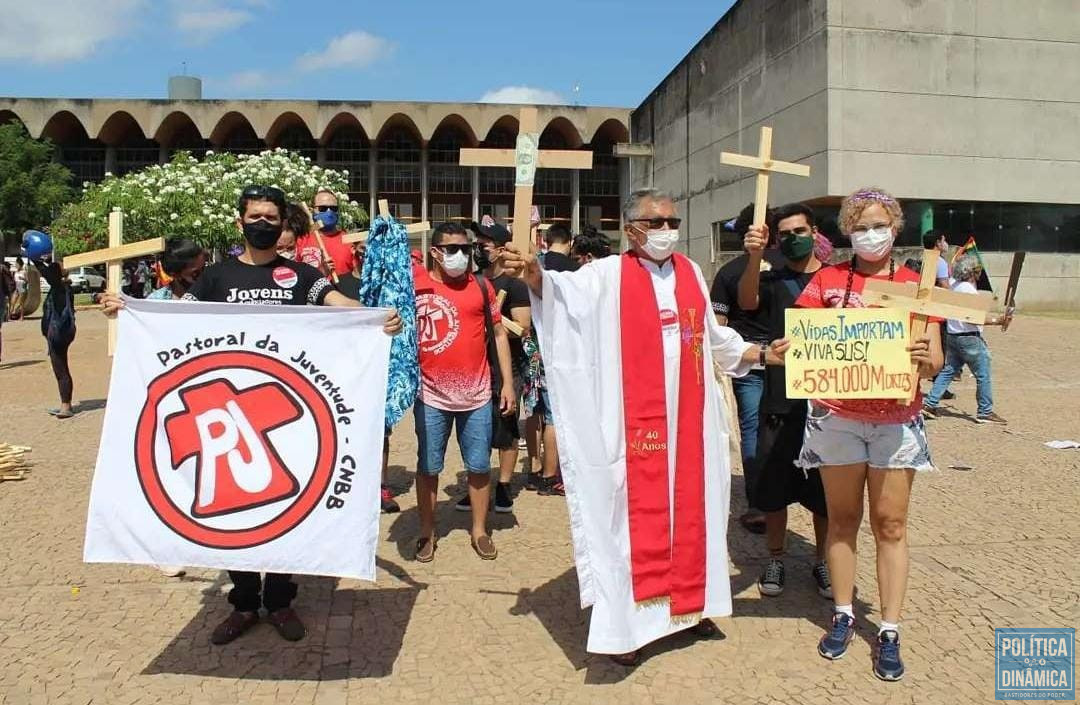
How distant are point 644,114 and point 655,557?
3751 cm

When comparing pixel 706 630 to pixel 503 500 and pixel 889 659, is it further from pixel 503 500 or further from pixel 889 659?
pixel 503 500

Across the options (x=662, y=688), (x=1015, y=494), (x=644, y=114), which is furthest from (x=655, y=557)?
(x=644, y=114)

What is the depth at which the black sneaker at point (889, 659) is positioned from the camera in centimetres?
345

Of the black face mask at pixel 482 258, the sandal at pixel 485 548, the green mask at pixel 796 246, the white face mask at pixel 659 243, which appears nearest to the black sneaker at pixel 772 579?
the sandal at pixel 485 548

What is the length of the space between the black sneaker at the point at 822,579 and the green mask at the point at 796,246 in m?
1.67

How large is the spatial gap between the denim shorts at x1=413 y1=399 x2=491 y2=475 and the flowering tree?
25974mm

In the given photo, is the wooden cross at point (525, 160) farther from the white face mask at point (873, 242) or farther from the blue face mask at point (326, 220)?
the blue face mask at point (326, 220)

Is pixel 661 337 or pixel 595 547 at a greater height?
pixel 661 337

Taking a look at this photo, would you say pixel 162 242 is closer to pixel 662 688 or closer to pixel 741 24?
pixel 662 688

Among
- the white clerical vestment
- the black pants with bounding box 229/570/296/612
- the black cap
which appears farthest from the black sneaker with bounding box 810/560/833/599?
the black cap

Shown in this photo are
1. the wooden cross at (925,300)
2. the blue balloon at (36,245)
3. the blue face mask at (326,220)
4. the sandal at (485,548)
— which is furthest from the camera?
the blue balloon at (36,245)

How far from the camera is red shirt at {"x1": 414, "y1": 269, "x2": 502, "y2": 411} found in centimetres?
489

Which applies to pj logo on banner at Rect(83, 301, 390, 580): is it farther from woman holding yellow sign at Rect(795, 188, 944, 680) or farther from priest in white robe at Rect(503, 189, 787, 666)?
woman holding yellow sign at Rect(795, 188, 944, 680)

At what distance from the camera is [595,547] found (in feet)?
11.7
